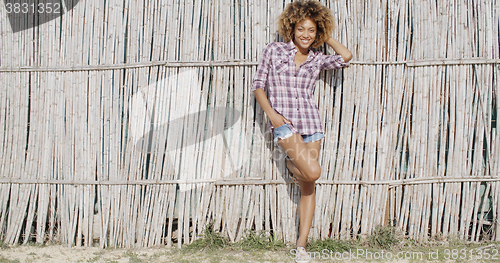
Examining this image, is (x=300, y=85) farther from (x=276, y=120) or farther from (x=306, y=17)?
(x=306, y=17)

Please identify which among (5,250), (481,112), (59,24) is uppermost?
(59,24)

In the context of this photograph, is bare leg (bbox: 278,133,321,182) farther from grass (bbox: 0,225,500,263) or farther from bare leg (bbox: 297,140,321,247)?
grass (bbox: 0,225,500,263)

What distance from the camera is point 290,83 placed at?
3.05 metres

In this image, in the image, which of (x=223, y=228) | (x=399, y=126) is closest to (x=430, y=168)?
(x=399, y=126)

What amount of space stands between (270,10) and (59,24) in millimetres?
2058

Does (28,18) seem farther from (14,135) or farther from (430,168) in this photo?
(430,168)

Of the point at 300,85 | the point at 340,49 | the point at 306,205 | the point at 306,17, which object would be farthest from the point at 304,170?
the point at 306,17

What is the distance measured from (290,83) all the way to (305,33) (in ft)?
1.43

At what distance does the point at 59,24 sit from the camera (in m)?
3.49

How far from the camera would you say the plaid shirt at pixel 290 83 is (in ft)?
9.90

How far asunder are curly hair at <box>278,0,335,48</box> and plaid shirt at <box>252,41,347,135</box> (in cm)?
14

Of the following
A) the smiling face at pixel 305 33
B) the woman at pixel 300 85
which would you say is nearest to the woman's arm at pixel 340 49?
the woman at pixel 300 85

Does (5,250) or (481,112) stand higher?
(481,112)

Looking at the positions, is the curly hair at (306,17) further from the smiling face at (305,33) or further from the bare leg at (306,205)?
the bare leg at (306,205)
